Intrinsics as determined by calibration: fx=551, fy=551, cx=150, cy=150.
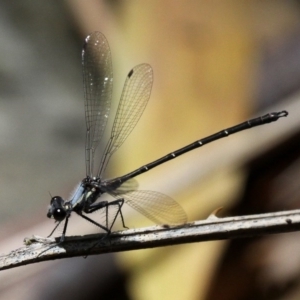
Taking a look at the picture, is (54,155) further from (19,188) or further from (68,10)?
(68,10)

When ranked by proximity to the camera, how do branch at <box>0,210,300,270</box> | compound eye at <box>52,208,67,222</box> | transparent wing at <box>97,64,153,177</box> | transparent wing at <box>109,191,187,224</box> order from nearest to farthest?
branch at <box>0,210,300,270</box> → transparent wing at <box>109,191,187,224</box> → compound eye at <box>52,208,67,222</box> → transparent wing at <box>97,64,153,177</box>

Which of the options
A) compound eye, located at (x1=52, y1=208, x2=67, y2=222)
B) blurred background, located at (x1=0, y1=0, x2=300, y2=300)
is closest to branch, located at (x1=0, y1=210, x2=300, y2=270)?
compound eye, located at (x1=52, y1=208, x2=67, y2=222)

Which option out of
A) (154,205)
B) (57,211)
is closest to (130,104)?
(154,205)

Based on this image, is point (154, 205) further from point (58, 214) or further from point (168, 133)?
point (168, 133)

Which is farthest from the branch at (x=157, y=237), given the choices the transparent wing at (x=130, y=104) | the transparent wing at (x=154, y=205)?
the transparent wing at (x=130, y=104)

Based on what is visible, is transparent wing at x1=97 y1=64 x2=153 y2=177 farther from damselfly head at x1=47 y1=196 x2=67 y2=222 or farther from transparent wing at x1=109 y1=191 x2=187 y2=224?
damselfly head at x1=47 y1=196 x2=67 y2=222

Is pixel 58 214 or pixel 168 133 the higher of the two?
pixel 168 133
